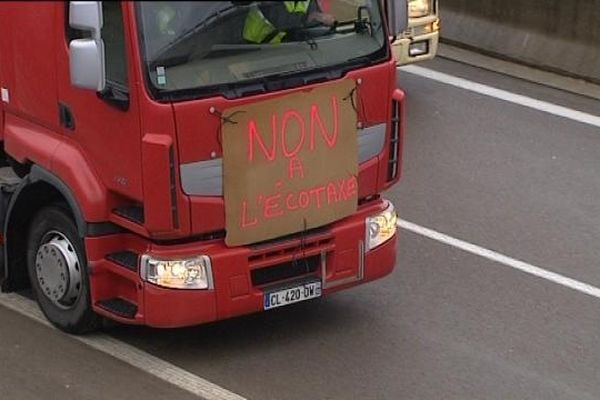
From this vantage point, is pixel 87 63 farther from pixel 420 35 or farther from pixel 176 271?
pixel 420 35

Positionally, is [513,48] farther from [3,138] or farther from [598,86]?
[3,138]

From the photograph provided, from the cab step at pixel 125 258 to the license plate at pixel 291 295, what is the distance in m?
0.82

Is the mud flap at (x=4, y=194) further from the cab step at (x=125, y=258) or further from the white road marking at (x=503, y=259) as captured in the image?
the white road marking at (x=503, y=259)

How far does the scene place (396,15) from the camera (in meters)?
8.88

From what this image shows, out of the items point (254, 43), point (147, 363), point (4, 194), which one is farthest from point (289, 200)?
point (4, 194)

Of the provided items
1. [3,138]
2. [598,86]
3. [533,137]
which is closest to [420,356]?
[3,138]

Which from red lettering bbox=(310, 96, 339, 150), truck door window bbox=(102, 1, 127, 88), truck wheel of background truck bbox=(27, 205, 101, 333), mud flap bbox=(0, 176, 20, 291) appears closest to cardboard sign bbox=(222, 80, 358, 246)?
red lettering bbox=(310, 96, 339, 150)

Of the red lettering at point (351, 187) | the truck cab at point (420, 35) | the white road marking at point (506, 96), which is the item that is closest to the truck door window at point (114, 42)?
the red lettering at point (351, 187)

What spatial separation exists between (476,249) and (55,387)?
3.65 meters

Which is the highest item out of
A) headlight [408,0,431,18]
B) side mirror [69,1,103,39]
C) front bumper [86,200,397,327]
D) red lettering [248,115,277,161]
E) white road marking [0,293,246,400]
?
side mirror [69,1,103,39]

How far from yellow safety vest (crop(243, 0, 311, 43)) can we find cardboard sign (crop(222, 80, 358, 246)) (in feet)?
1.18

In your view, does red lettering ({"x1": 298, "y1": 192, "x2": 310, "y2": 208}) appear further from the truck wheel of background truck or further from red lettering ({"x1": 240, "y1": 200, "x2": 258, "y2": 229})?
the truck wheel of background truck

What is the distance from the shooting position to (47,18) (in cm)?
805

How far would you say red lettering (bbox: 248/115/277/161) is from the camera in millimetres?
7941
